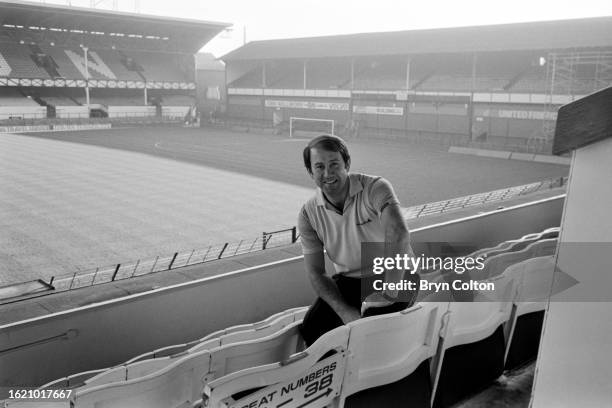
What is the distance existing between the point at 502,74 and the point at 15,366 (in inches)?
1372

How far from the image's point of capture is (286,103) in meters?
44.4

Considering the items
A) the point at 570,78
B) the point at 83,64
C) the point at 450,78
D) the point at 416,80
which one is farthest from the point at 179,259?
the point at 83,64

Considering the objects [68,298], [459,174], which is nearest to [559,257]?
[68,298]

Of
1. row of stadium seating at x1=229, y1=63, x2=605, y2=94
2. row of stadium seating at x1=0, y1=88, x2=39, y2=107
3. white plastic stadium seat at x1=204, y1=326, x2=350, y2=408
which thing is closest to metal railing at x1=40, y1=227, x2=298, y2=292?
white plastic stadium seat at x1=204, y1=326, x2=350, y2=408

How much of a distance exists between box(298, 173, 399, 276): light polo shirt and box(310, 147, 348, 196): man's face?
6cm

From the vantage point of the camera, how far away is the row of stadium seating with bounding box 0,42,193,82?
138ft

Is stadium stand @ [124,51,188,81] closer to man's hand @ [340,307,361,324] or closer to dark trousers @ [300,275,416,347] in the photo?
dark trousers @ [300,275,416,347]

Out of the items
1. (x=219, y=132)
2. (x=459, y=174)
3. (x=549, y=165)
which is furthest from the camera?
(x=219, y=132)

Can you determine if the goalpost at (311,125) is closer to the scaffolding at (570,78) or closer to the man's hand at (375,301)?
the scaffolding at (570,78)

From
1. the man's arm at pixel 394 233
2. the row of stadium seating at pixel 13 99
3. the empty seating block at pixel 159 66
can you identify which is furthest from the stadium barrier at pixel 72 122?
the man's arm at pixel 394 233

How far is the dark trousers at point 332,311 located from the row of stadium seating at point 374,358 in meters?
0.07

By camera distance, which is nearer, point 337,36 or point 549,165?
point 549,165

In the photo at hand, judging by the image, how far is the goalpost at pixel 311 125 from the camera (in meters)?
40.3

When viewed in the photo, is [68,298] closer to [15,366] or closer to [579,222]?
[15,366]
